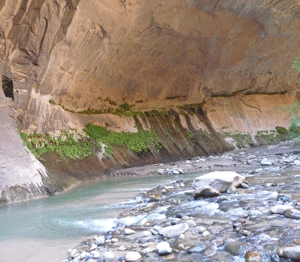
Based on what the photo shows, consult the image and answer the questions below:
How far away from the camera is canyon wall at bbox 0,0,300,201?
10.7 meters

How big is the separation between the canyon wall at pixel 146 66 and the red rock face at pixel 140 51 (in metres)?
0.05

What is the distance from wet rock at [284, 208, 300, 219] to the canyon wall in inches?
262

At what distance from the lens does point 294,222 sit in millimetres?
3662

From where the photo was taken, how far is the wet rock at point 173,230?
3.81 meters

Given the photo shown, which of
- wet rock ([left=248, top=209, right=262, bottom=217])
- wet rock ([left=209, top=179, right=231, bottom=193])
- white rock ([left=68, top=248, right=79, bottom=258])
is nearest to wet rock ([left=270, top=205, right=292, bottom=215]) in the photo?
wet rock ([left=248, top=209, right=262, bottom=217])

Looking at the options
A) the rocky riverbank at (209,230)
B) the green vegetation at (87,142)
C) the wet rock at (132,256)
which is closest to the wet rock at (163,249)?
the rocky riverbank at (209,230)

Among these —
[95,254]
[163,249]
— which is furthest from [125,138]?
[163,249]

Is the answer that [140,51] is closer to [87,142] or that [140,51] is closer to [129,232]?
[87,142]

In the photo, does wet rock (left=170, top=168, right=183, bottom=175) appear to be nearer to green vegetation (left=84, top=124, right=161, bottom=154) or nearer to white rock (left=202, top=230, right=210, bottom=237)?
green vegetation (left=84, top=124, right=161, bottom=154)

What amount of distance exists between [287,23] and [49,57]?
42.9 feet

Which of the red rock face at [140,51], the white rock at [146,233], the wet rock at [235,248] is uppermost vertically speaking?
the red rock face at [140,51]

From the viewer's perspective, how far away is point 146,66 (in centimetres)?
1842

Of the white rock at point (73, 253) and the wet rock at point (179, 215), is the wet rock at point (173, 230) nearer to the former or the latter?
the wet rock at point (179, 215)

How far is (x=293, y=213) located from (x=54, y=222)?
3883 mm
